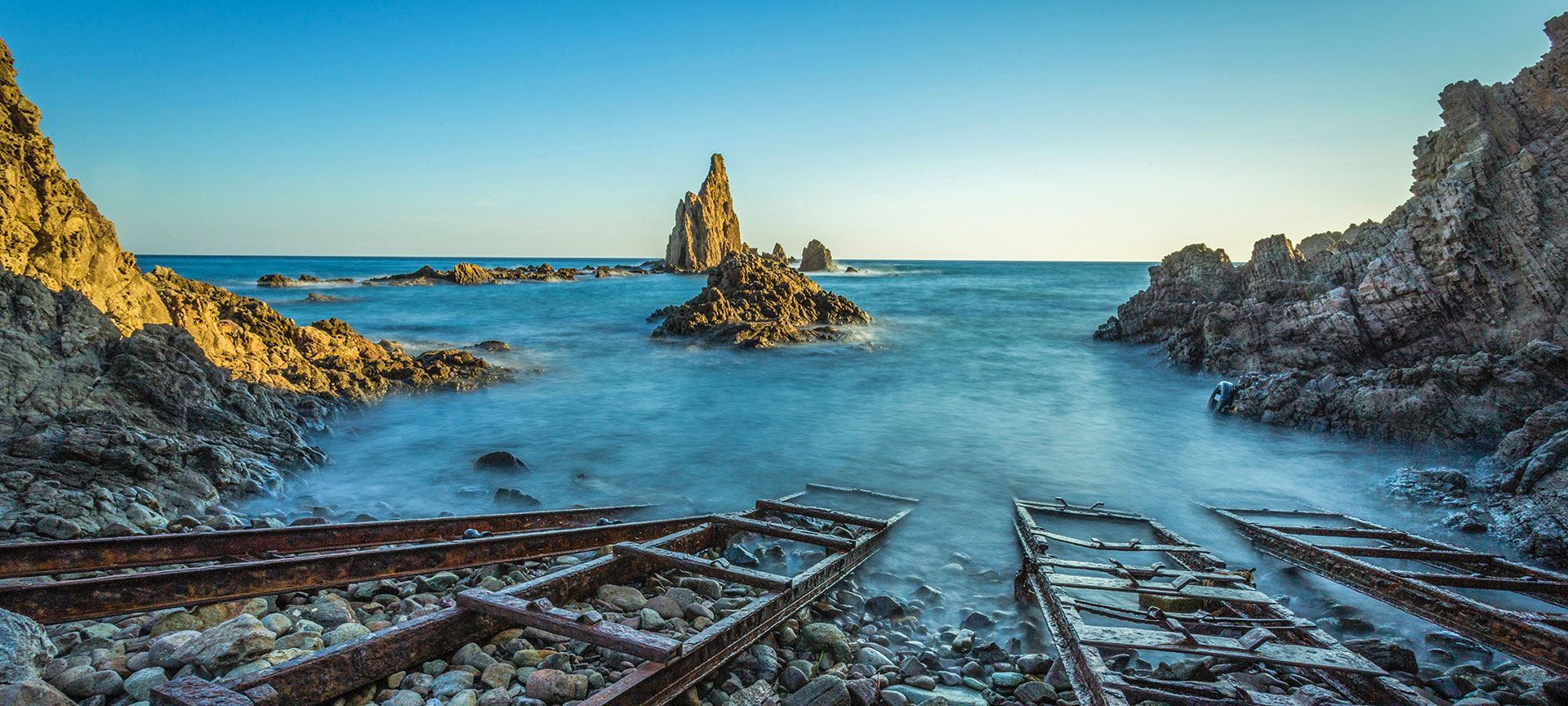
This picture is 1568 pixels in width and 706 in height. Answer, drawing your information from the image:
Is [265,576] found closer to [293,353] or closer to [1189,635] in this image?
[1189,635]

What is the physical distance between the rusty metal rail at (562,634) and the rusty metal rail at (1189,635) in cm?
142

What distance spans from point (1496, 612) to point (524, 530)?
5.90 m

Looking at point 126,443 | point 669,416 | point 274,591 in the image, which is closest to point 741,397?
point 669,416

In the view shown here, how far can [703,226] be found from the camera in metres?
78.2

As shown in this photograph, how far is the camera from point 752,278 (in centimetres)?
2336

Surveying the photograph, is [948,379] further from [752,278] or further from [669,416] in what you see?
[752,278]

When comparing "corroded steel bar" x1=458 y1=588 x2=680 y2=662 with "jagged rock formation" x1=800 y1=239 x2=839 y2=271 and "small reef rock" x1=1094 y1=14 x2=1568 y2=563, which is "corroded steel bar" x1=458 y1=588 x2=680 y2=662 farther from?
"jagged rock formation" x1=800 y1=239 x2=839 y2=271

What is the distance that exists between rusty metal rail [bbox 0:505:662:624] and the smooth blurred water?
1553mm

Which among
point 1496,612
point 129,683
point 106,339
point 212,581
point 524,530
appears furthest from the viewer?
point 106,339

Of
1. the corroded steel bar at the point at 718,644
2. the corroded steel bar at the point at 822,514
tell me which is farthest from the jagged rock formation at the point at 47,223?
the corroded steel bar at the point at 718,644

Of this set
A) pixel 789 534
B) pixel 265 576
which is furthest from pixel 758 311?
pixel 265 576

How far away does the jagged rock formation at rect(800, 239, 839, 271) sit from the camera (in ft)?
292

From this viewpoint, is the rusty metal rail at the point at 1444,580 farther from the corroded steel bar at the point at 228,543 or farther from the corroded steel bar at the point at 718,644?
the corroded steel bar at the point at 228,543

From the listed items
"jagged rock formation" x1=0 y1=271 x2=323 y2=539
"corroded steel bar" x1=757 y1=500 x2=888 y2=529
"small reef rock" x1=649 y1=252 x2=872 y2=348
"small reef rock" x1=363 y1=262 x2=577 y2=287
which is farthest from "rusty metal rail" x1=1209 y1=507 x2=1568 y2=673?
"small reef rock" x1=363 y1=262 x2=577 y2=287
